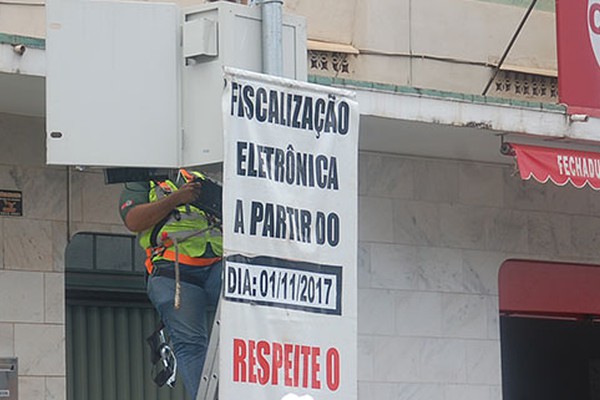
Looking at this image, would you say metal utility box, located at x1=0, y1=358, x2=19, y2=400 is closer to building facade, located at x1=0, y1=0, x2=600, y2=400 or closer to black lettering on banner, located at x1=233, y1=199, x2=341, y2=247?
building facade, located at x1=0, y1=0, x2=600, y2=400

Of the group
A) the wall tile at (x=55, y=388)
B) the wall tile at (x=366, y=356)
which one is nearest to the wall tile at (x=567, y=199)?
the wall tile at (x=366, y=356)

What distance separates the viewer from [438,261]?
10539mm

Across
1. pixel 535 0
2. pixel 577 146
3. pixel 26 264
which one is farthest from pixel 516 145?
pixel 26 264

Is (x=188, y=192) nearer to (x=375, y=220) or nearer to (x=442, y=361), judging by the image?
(x=375, y=220)

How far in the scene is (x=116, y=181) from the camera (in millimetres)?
6195

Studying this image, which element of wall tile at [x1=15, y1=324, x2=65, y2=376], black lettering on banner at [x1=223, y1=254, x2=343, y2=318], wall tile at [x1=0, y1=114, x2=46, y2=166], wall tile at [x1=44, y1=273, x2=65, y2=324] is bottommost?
wall tile at [x1=15, y1=324, x2=65, y2=376]

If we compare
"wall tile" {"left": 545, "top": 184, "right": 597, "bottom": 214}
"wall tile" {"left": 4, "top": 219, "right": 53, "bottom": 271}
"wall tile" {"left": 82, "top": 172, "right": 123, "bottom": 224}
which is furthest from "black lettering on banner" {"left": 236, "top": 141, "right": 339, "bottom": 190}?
"wall tile" {"left": 545, "top": 184, "right": 597, "bottom": 214}

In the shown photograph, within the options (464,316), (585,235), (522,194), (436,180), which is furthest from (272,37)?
(585,235)

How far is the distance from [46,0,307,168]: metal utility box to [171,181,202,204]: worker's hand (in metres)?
0.66

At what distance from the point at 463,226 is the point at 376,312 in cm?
99

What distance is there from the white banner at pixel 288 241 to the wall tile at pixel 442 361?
4517mm

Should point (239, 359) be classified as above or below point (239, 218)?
below

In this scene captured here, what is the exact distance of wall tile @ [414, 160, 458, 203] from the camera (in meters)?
10.5

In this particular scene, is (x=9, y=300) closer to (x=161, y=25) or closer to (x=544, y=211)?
(x=161, y=25)
